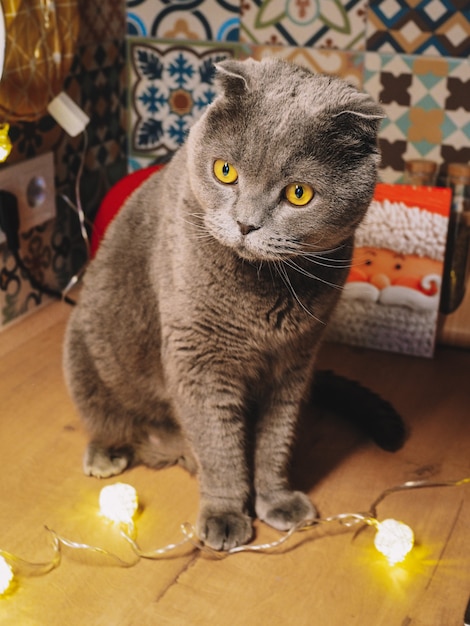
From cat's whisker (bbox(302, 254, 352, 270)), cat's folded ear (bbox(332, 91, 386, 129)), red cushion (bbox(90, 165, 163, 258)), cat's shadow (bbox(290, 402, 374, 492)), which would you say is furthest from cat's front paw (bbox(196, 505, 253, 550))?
red cushion (bbox(90, 165, 163, 258))

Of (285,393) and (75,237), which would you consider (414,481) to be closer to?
(285,393)

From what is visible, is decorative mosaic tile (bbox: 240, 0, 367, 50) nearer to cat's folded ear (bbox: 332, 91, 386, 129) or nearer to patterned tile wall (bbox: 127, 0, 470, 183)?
patterned tile wall (bbox: 127, 0, 470, 183)

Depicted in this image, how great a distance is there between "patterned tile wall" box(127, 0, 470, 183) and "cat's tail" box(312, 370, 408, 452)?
0.51 metres

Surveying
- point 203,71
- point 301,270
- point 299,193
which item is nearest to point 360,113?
point 299,193

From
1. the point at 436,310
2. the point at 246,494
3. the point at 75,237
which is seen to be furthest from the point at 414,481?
the point at 75,237

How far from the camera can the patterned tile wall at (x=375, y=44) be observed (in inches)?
60.7

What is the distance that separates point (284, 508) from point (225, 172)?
487 millimetres

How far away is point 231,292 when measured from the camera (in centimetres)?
102

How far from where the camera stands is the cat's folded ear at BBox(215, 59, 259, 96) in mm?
910

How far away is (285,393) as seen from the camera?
1.16 meters

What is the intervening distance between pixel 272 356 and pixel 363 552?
29cm

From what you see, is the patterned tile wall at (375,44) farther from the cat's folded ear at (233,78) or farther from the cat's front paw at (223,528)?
the cat's front paw at (223,528)

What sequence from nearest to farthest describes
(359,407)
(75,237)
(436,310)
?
(359,407) → (436,310) → (75,237)

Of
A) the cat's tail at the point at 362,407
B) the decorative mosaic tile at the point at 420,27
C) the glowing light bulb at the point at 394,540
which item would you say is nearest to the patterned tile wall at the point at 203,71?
the decorative mosaic tile at the point at 420,27
